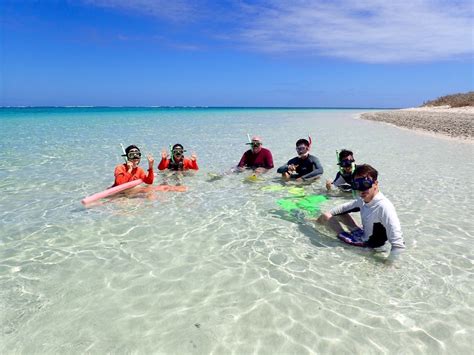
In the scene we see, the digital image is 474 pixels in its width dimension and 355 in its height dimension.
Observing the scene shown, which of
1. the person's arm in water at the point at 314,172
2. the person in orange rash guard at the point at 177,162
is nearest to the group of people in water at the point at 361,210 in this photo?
the person's arm in water at the point at 314,172

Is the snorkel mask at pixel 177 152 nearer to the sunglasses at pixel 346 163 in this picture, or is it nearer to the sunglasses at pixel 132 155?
the sunglasses at pixel 132 155

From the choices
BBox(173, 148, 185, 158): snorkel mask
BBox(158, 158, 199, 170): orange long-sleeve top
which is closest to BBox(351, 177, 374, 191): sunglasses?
BBox(173, 148, 185, 158): snorkel mask

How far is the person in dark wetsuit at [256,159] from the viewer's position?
10.5 metres

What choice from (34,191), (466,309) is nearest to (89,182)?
(34,191)

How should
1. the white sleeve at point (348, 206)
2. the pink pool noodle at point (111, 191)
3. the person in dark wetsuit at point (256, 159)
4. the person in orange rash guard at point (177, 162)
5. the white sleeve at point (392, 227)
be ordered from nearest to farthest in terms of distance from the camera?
the white sleeve at point (392, 227) → the white sleeve at point (348, 206) → the pink pool noodle at point (111, 191) → the person in orange rash guard at point (177, 162) → the person in dark wetsuit at point (256, 159)

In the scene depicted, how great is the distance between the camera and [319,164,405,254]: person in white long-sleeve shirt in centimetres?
431

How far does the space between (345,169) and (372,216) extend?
2.44 meters

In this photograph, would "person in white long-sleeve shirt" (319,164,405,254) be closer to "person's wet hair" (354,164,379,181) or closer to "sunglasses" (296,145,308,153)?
"person's wet hair" (354,164,379,181)

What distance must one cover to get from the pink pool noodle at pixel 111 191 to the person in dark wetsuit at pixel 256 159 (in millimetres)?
3808

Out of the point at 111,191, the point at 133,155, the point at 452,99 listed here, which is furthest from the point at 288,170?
the point at 452,99

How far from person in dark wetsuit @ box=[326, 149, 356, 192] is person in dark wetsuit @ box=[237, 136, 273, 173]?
118 inches

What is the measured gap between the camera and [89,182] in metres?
9.30

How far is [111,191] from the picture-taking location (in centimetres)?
739

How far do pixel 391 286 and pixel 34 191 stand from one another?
7877mm
